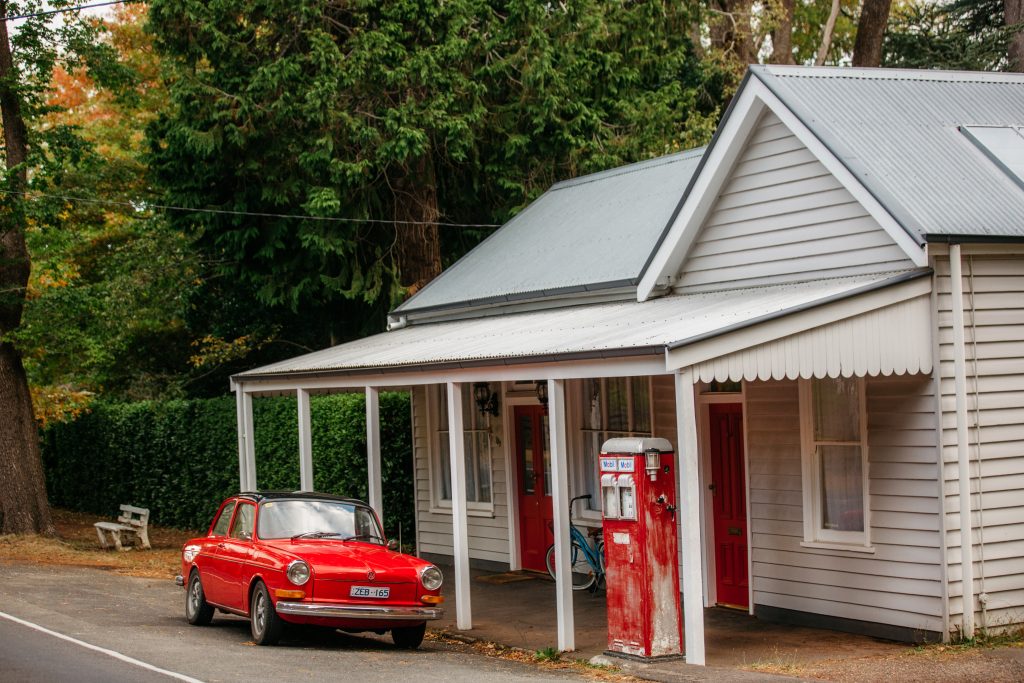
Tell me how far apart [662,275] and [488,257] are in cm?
642

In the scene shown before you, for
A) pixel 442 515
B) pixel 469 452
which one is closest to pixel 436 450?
pixel 469 452

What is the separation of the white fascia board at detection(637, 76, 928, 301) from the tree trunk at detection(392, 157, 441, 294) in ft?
32.9

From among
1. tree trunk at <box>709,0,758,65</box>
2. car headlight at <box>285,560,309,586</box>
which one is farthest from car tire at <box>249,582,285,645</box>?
tree trunk at <box>709,0,758,65</box>

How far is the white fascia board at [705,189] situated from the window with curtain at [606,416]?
5.17 feet

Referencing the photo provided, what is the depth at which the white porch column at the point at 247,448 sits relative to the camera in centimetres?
1983

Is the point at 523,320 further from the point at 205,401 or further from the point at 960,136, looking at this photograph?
the point at 205,401

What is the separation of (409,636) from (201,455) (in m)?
14.7

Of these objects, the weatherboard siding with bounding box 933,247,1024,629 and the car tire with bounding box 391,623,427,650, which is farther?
the car tire with bounding box 391,623,427,650

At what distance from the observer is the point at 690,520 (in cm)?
1123

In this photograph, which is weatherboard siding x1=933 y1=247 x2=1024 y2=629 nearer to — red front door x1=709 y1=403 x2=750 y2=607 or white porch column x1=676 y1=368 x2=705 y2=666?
white porch column x1=676 y1=368 x2=705 y2=666

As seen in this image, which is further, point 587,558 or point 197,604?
point 587,558

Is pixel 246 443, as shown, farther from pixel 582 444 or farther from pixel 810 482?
pixel 810 482

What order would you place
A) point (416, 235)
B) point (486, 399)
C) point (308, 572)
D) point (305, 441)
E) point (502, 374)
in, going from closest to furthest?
point (308, 572), point (502, 374), point (305, 441), point (486, 399), point (416, 235)

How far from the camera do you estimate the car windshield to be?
1398cm
